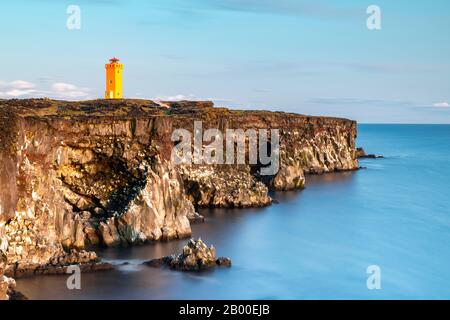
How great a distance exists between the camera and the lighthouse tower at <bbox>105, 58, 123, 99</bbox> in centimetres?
12025

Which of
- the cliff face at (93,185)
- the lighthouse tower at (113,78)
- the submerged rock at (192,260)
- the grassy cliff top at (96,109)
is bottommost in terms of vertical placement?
the submerged rock at (192,260)

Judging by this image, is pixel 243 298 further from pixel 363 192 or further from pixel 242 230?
pixel 363 192

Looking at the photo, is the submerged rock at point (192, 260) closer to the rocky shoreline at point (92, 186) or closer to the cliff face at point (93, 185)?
the rocky shoreline at point (92, 186)

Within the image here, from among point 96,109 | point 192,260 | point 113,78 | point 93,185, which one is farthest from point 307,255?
point 113,78

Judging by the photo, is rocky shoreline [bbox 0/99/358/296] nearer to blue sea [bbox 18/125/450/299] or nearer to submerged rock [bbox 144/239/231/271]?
blue sea [bbox 18/125/450/299]

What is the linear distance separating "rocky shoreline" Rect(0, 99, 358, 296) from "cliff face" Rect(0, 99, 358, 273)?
0.24 feet

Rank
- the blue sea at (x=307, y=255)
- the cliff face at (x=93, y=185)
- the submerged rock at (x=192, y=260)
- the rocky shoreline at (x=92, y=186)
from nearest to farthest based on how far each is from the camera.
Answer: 1. the blue sea at (x=307, y=255)
2. the rocky shoreline at (x=92, y=186)
3. the cliff face at (x=93, y=185)
4. the submerged rock at (x=192, y=260)

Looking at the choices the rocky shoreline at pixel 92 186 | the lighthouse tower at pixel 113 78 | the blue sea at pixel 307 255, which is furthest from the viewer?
the lighthouse tower at pixel 113 78

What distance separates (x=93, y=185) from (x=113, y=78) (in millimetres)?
63207

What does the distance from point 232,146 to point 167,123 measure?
26.5 m

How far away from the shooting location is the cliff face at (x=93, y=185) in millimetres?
48594

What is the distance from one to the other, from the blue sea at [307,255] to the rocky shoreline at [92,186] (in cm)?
184

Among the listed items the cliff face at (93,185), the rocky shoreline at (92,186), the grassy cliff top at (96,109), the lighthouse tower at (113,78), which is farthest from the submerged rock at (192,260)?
the lighthouse tower at (113,78)
